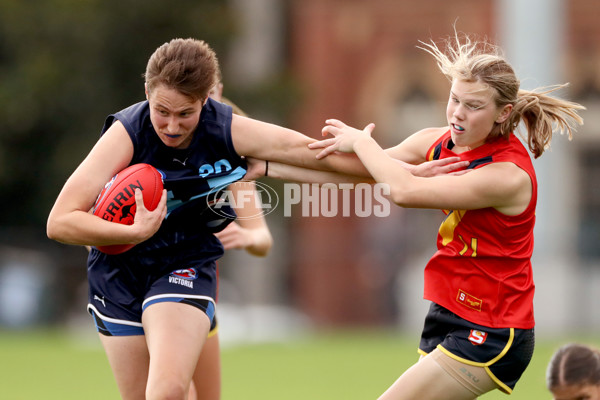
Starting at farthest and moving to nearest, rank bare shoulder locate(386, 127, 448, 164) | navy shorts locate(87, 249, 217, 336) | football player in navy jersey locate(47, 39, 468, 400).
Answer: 1. bare shoulder locate(386, 127, 448, 164)
2. navy shorts locate(87, 249, 217, 336)
3. football player in navy jersey locate(47, 39, 468, 400)

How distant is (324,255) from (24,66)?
22.0 feet

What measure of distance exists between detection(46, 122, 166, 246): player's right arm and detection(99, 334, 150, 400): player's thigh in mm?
522

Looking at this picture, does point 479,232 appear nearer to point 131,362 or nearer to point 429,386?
point 429,386

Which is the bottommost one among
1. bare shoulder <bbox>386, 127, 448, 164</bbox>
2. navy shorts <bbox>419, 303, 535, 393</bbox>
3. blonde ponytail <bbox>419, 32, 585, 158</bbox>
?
navy shorts <bbox>419, 303, 535, 393</bbox>

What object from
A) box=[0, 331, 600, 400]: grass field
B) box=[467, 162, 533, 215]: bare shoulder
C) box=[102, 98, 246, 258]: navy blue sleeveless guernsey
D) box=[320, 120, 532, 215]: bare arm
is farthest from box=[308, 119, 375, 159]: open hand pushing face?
box=[0, 331, 600, 400]: grass field

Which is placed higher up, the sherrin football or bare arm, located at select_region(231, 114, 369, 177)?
bare arm, located at select_region(231, 114, 369, 177)

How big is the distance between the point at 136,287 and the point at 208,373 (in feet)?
2.21

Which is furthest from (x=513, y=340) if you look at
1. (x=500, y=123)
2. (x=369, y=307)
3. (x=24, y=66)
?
(x=369, y=307)

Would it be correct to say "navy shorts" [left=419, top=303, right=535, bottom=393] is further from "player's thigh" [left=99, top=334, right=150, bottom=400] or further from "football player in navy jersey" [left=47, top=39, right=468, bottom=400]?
"player's thigh" [left=99, top=334, right=150, bottom=400]

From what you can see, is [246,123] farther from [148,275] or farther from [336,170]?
[148,275]

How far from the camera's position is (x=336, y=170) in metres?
5.04

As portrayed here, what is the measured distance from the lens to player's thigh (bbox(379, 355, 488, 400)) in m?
4.56

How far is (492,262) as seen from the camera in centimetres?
468

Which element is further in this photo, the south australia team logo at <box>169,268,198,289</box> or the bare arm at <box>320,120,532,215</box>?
the south australia team logo at <box>169,268,198,289</box>
